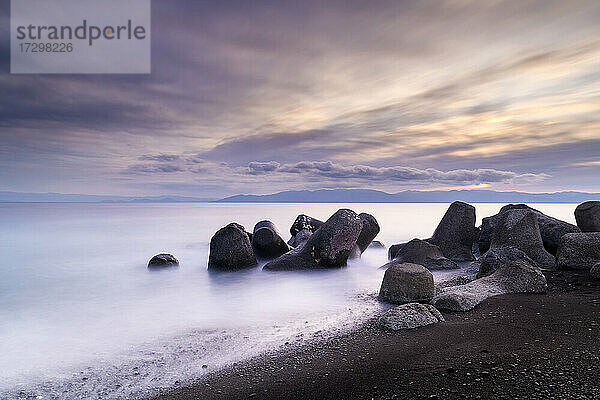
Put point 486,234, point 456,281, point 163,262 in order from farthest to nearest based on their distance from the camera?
point 486,234 → point 163,262 → point 456,281

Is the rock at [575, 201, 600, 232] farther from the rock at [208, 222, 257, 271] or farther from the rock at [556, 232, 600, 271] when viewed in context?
the rock at [208, 222, 257, 271]

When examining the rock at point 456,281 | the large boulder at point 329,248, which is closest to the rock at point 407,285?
the rock at point 456,281

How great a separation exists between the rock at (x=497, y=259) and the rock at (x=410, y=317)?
287 centimetres

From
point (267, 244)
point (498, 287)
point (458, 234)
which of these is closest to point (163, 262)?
point (267, 244)

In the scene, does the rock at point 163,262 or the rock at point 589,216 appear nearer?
the rock at point 589,216

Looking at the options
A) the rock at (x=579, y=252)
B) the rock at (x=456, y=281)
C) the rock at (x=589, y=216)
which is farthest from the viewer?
the rock at (x=589, y=216)

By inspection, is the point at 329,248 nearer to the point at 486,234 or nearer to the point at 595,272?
the point at 486,234

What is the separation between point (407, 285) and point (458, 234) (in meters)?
5.36

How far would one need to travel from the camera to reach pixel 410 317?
488 cm

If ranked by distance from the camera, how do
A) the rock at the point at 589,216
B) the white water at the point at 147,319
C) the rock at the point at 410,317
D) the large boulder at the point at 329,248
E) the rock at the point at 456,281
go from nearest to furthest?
1. the white water at the point at 147,319
2. the rock at the point at 410,317
3. the rock at the point at 456,281
4. the rock at the point at 589,216
5. the large boulder at the point at 329,248

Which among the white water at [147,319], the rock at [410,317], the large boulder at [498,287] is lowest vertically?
the white water at [147,319]

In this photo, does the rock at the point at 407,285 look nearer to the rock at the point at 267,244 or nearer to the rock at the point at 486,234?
the rock at the point at 267,244

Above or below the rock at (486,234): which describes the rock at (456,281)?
below

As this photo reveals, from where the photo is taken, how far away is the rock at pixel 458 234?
10.7 meters
